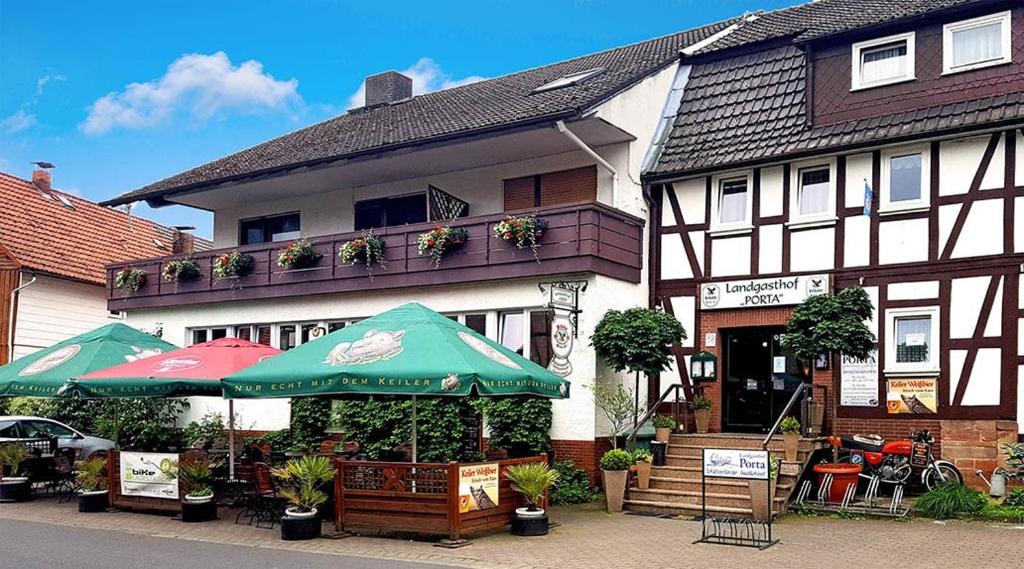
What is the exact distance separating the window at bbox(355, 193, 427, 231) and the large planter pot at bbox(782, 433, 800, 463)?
964 centimetres

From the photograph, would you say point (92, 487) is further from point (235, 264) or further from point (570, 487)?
point (235, 264)

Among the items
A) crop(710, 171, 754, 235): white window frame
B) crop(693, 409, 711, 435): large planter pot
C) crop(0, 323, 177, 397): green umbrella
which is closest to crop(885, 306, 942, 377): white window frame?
crop(710, 171, 754, 235): white window frame

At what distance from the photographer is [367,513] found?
1336 centimetres

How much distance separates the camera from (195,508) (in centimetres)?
1489

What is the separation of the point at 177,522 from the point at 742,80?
12871mm

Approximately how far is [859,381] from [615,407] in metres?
4.04

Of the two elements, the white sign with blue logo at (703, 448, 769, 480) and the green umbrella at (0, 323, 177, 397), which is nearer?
the white sign with blue logo at (703, 448, 769, 480)

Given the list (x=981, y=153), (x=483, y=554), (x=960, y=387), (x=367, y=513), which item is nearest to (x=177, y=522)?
(x=367, y=513)

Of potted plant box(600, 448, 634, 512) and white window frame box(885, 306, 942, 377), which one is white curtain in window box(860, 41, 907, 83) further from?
potted plant box(600, 448, 634, 512)

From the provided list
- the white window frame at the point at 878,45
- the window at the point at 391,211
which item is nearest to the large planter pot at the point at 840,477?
the white window frame at the point at 878,45

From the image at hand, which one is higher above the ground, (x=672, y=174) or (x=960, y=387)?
(x=672, y=174)

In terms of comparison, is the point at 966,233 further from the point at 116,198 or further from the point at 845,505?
the point at 116,198

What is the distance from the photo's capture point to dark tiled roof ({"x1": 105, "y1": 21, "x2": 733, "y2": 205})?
19516 millimetres

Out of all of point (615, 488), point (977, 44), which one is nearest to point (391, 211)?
point (615, 488)
